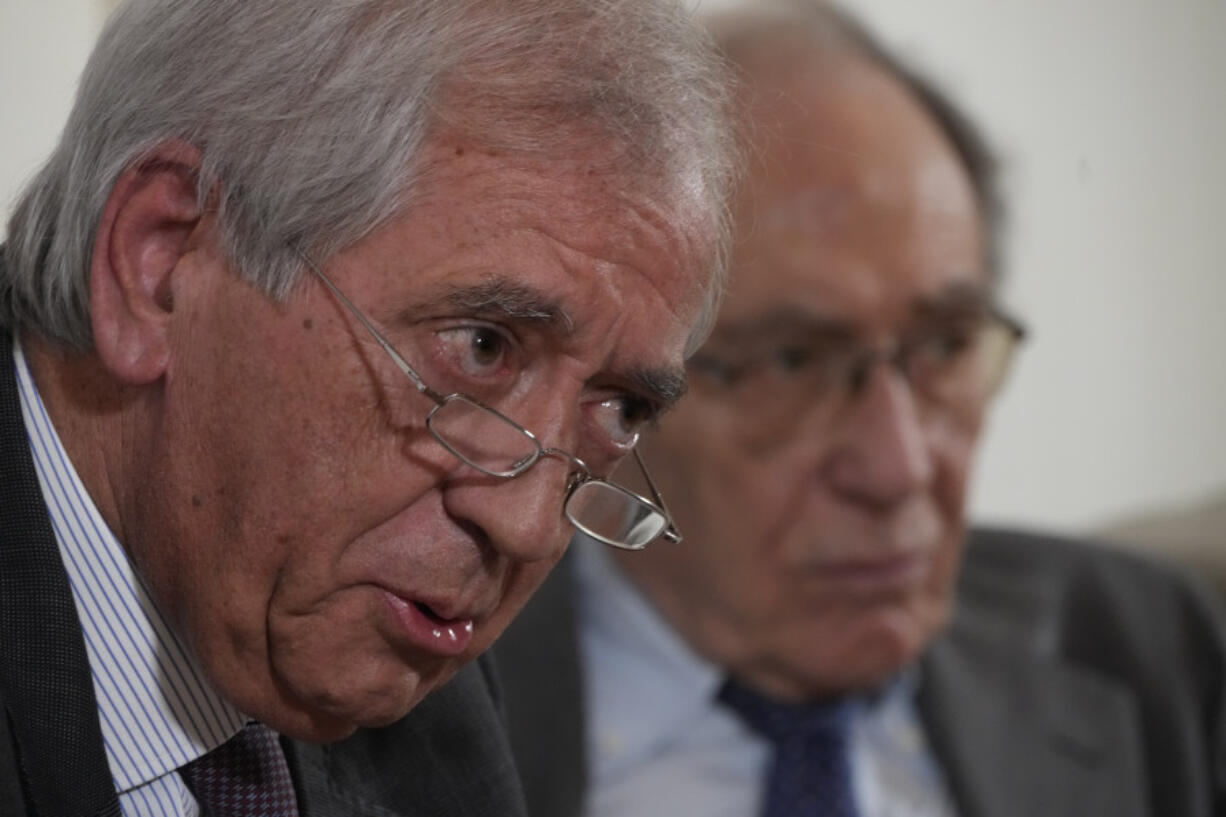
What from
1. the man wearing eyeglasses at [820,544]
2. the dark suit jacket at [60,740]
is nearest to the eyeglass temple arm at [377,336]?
the dark suit jacket at [60,740]

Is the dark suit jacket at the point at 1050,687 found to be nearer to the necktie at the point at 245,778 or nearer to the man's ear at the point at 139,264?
the necktie at the point at 245,778

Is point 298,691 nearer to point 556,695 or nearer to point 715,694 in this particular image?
point 556,695

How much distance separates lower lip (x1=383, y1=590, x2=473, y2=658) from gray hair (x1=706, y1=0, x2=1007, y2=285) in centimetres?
139

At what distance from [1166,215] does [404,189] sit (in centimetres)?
270

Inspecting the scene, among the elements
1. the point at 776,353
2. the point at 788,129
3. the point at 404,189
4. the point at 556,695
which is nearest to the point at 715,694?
the point at 556,695

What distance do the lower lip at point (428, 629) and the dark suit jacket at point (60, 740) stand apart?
0.50 feet

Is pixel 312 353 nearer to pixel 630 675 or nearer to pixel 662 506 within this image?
pixel 662 506

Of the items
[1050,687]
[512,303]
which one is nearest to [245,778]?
[512,303]

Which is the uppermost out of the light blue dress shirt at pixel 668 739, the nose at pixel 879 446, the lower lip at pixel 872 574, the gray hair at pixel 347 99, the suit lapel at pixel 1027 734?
the gray hair at pixel 347 99

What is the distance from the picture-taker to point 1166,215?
3330 millimetres

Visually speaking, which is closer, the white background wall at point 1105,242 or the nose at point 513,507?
the nose at point 513,507

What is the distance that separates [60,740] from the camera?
98 centimetres

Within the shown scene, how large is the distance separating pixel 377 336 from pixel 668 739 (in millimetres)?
1369

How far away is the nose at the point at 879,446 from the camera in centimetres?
211
